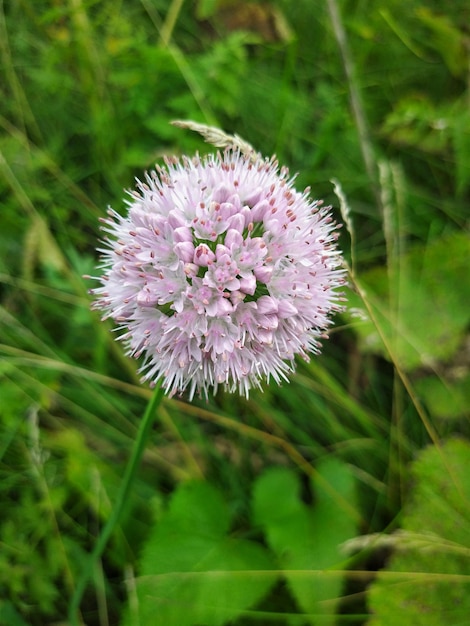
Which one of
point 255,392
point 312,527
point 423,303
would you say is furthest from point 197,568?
point 423,303

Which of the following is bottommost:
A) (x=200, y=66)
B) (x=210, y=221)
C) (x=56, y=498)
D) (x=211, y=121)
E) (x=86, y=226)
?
(x=56, y=498)

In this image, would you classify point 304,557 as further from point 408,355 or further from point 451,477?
point 408,355

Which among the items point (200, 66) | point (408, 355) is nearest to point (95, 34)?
point (200, 66)

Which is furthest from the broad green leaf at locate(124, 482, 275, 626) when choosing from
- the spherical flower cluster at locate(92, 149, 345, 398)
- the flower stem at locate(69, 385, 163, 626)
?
the spherical flower cluster at locate(92, 149, 345, 398)

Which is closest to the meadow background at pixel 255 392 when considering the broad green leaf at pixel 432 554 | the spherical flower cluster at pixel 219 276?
the broad green leaf at pixel 432 554

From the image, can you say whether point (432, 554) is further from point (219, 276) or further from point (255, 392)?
point (219, 276)

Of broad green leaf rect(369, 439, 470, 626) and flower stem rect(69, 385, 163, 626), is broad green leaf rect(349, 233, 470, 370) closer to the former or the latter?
broad green leaf rect(369, 439, 470, 626)
